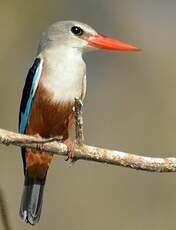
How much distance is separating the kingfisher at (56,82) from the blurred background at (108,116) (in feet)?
3.02

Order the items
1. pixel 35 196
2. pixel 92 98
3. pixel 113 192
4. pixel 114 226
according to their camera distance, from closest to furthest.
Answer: pixel 35 196 → pixel 114 226 → pixel 113 192 → pixel 92 98

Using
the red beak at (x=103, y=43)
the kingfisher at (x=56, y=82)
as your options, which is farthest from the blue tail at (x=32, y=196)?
the red beak at (x=103, y=43)

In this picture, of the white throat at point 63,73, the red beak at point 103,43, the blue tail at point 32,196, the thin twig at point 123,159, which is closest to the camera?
the thin twig at point 123,159

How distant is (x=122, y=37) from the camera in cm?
1369

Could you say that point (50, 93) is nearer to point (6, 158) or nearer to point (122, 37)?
point (6, 158)

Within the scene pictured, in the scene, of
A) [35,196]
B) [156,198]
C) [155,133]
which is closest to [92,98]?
[155,133]

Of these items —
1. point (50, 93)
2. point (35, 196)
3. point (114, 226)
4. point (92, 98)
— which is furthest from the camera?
point (92, 98)

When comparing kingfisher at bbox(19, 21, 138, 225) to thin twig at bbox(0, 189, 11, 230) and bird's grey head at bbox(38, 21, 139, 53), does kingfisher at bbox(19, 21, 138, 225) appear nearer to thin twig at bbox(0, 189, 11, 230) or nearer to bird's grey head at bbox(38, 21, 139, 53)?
bird's grey head at bbox(38, 21, 139, 53)

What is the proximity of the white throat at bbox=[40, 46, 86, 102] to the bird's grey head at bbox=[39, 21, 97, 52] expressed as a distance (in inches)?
1.5

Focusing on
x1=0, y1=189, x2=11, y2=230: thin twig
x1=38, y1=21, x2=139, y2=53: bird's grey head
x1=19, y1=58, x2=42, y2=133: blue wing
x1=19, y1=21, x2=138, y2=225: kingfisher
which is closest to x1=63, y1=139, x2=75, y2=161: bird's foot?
x1=19, y1=21, x2=138, y2=225: kingfisher

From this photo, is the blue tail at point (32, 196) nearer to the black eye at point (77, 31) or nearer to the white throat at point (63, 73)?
the white throat at point (63, 73)

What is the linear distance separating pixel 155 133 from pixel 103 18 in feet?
13.8

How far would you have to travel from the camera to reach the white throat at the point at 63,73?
5551mm

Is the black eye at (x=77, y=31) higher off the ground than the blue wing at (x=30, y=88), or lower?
higher
